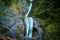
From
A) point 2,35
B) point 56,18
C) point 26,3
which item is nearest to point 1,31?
point 2,35

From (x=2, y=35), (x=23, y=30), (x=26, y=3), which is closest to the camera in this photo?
(x=2, y=35)

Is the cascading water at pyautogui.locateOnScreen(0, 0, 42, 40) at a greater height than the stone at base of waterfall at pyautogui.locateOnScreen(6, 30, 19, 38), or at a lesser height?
greater

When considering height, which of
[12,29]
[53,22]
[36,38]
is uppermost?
[53,22]

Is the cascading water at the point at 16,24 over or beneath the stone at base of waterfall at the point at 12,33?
over

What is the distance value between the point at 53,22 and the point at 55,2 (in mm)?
1490

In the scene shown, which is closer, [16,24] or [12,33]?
A: [12,33]

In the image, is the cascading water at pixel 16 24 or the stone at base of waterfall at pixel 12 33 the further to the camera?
the cascading water at pixel 16 24

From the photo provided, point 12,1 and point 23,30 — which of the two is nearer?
point 23,30

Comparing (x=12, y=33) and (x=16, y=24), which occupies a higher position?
(x=16, y=24)

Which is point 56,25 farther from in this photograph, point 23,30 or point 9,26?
point 9,26

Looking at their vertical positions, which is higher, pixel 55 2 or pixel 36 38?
pixel 55 2

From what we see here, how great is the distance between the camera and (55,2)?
375 inches

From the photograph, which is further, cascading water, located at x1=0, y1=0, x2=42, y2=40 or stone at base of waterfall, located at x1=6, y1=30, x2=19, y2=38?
cascading water, located at x1=0, y1=0, x2=42, y2=40

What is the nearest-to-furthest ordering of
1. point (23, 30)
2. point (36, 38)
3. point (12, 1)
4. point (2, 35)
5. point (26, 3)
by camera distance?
1. point (2, 35)
2. point (36, 38)
3. point (23, 30)
4. point (12, 1)
5. point (26, 3)
